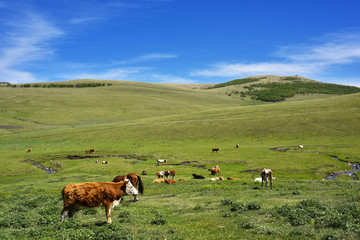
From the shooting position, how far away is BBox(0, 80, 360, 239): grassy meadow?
12.7 m

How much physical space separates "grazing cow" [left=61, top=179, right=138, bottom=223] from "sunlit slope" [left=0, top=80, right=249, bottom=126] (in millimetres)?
121631

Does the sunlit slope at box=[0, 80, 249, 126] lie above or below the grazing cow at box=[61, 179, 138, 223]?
above

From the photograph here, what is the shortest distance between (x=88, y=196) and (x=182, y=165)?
42.0 metres

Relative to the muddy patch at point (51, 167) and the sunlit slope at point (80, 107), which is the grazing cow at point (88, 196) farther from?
the sunlit slope at point (80, 107)

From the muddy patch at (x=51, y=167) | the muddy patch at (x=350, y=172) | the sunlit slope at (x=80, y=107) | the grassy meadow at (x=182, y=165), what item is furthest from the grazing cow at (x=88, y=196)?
the sunlit slope at (x=80, y=107)

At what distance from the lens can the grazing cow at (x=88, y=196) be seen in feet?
44.6

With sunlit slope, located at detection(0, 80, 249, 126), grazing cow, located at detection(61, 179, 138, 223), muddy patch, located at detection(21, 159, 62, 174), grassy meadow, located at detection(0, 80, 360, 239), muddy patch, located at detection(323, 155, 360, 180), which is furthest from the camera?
sunlit slope, located at detection(0, 80, 249, 126)

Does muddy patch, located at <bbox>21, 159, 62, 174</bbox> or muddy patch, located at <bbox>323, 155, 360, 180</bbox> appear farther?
muddy patch, located at <bbox>21, 159, 62, 174</bbox>

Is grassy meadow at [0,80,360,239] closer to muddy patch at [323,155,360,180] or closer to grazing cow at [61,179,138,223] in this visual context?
grazing cow at [61,179,138,223]

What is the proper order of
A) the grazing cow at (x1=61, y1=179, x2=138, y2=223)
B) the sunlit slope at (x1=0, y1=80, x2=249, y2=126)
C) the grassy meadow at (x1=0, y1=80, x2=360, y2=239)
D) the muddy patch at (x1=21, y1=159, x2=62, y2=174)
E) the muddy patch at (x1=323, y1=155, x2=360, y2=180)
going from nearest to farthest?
the grassy meadow at (x1=0, y1=80, x2=360, y2=239), the grazing cow at (x1=61, y1=179, x2=138, y2=223), the muddy patch at (x1=323, y1=155, x2=360, y2=180), the muddy patch at (x1=21, y1=159, x2=62, y2=174), the sunlit slope at (x1=0, y1=80, x2=249, y2=126)

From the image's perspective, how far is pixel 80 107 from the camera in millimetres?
157750

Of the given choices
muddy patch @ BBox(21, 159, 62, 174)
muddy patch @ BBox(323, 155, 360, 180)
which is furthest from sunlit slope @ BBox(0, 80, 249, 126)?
muddy patch @ BBox(323, 155, 360, 180)

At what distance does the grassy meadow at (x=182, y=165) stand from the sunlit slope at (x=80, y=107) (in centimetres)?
63

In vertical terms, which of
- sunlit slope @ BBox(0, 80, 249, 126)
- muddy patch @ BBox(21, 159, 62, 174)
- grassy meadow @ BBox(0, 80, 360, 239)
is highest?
sunlit slope @ BBox(0, 80, 249, 126)
